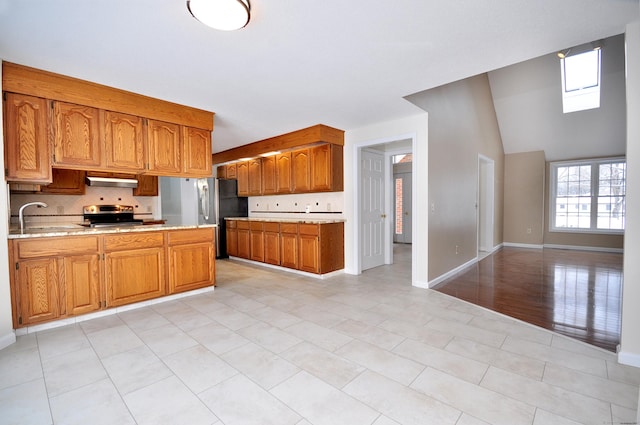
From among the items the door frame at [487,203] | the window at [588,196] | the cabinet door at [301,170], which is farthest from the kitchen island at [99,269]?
the window at [588,196]

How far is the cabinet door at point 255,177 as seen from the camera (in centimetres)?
592

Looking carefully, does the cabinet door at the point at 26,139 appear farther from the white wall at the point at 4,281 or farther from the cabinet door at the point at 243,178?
the cabinet door at the point at 243,178

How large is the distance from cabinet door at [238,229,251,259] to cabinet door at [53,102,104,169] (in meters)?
3.08

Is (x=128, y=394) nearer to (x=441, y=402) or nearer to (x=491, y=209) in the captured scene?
(x=441, y=402)

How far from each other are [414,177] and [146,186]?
4493mm

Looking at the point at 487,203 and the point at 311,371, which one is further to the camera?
the point at 487,203

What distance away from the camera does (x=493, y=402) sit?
171 centimetres

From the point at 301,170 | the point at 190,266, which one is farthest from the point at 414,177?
the point at 190,266

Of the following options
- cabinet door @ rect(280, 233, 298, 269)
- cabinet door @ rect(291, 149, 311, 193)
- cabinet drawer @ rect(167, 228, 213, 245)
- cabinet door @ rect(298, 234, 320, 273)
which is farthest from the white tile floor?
cabinet door @ rect(291, 149, 311, 193)

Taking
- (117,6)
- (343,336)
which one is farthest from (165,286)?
(117,6)

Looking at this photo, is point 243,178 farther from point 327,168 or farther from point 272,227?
point 327,168

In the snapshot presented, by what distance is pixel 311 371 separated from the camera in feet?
6.69

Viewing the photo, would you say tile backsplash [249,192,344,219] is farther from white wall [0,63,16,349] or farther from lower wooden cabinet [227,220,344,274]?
white wall [0,63,16,349]

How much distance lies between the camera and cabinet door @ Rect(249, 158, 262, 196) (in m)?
5.92
